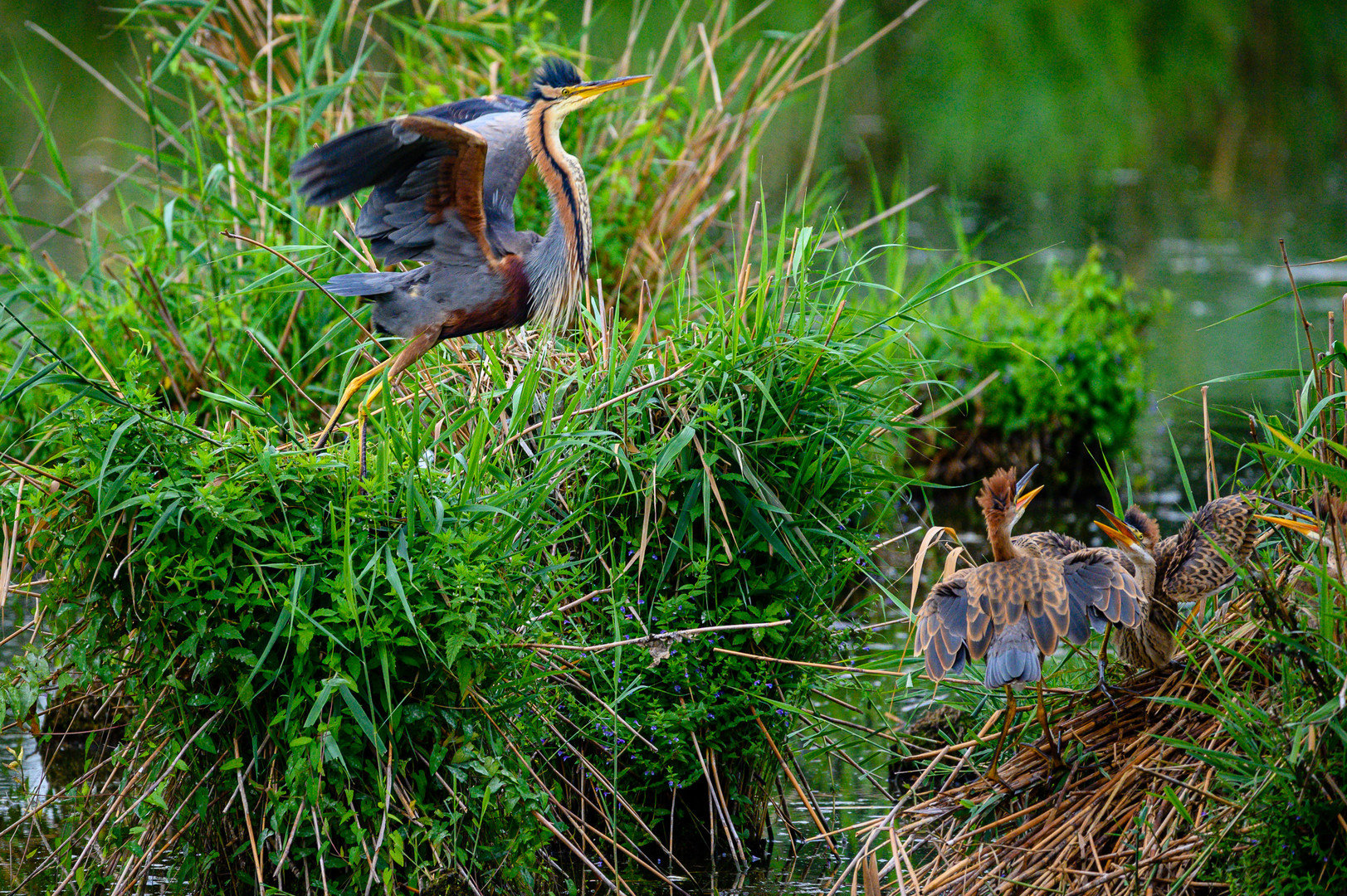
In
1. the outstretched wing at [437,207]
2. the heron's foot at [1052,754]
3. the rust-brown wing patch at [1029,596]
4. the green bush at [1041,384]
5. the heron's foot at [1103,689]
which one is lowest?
the green bush at [1041,384]

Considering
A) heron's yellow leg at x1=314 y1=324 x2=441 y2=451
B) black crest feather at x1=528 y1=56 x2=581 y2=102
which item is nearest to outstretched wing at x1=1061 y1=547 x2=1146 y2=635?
heron's yellow leg at x1=314 y1=324 x2=441 y2=451

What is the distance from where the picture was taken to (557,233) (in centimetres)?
470

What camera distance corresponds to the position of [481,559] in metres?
3.52

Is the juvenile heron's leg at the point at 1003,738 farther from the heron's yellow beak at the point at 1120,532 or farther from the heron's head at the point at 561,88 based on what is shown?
the heron's head at the point at 561,88

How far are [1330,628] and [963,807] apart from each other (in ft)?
3.60

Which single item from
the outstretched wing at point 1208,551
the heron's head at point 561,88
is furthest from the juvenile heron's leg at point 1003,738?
the heron's head at point 561,88

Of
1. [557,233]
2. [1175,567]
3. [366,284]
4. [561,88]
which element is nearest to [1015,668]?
[1175,567]

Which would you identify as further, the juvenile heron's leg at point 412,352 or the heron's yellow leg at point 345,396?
the juvenile heron's leg at point 412,352

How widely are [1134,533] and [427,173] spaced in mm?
2290

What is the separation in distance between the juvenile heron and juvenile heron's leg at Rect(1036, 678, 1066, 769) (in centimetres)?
195

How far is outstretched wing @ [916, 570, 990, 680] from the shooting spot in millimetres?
3543

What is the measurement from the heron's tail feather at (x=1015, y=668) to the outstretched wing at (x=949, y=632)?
8 centimetres

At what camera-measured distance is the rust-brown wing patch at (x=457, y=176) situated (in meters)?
4.11

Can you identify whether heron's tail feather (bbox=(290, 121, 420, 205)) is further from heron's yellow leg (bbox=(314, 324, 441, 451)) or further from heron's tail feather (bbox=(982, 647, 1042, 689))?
heron's tail feather (bbox=(982, 647, 1042, 689))
